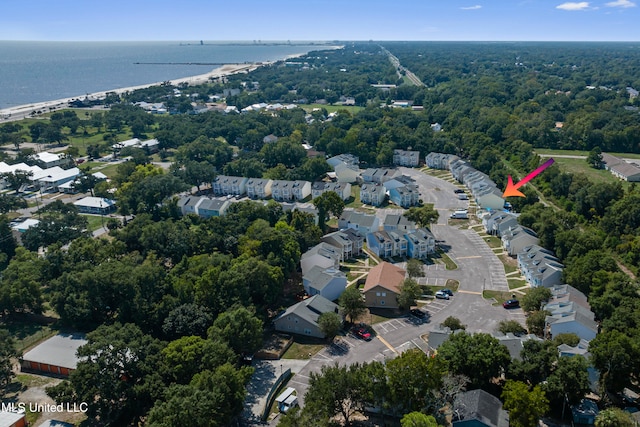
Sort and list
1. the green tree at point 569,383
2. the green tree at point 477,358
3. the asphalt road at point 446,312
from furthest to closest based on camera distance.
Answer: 1. the asphalt road at point 446,312
2. the green tree at point 477,358
3. the green tree at point 569,383

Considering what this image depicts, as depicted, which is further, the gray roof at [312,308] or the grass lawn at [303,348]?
the gray roof at [312,308]

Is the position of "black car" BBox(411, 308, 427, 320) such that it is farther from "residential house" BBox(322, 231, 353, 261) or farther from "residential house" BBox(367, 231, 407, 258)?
"residential house" BBox(322, 231, 353, 261)

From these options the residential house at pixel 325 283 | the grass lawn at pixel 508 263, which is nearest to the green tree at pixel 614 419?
the residential house at pixel 325 283

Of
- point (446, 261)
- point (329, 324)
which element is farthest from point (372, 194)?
point (329, 324)

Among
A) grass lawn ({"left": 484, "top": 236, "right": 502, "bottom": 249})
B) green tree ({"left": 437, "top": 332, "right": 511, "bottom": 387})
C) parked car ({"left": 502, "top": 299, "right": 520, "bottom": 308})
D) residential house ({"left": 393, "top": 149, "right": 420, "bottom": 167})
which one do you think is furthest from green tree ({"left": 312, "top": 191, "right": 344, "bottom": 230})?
residential house ({"left": 393, "top": 149, "right": 420, "bottom": 167})

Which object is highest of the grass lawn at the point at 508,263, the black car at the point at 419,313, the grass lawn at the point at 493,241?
the grass lawn at the point at 493,241

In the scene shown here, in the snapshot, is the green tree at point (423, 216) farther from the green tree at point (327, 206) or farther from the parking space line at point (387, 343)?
the parking space line at point (387, 343)

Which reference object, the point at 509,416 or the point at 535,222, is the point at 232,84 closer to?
the point at 535,222
